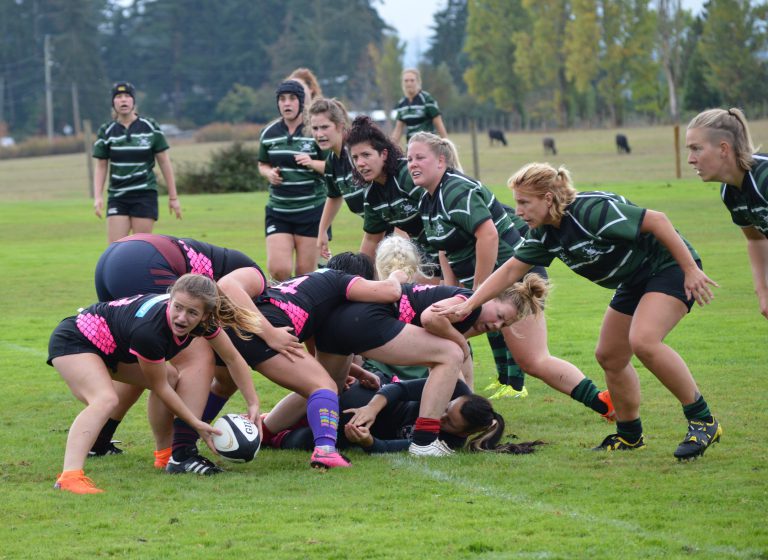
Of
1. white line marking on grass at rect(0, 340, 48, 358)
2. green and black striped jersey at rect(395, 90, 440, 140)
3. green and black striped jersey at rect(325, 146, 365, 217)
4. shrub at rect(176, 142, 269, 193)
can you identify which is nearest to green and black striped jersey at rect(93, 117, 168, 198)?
white line marking on grass at rect(0, 340, 48, 358)

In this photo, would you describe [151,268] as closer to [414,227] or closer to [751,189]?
[414,227]

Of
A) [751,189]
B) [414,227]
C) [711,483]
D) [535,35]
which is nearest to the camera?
[711,483]

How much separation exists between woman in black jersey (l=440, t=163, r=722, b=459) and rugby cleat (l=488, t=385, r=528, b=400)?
1.91m

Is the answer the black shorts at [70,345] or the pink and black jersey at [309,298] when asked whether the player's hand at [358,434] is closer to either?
the pink and black jersey at [309,298]

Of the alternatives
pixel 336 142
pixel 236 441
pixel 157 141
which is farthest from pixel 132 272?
pixel 157 141

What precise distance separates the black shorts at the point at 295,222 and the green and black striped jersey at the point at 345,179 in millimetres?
2042

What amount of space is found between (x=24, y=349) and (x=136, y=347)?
5320 mm

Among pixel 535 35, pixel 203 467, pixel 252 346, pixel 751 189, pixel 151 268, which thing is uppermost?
pixel 535 35

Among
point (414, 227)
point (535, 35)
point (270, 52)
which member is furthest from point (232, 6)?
point (414, 227)

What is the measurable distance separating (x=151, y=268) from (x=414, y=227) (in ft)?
8.24

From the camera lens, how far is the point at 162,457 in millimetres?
6418

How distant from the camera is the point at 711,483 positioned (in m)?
5.61

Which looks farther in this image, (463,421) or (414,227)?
(414,227)

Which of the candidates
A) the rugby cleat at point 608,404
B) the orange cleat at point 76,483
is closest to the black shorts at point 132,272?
the orange cleat at point 76,483
